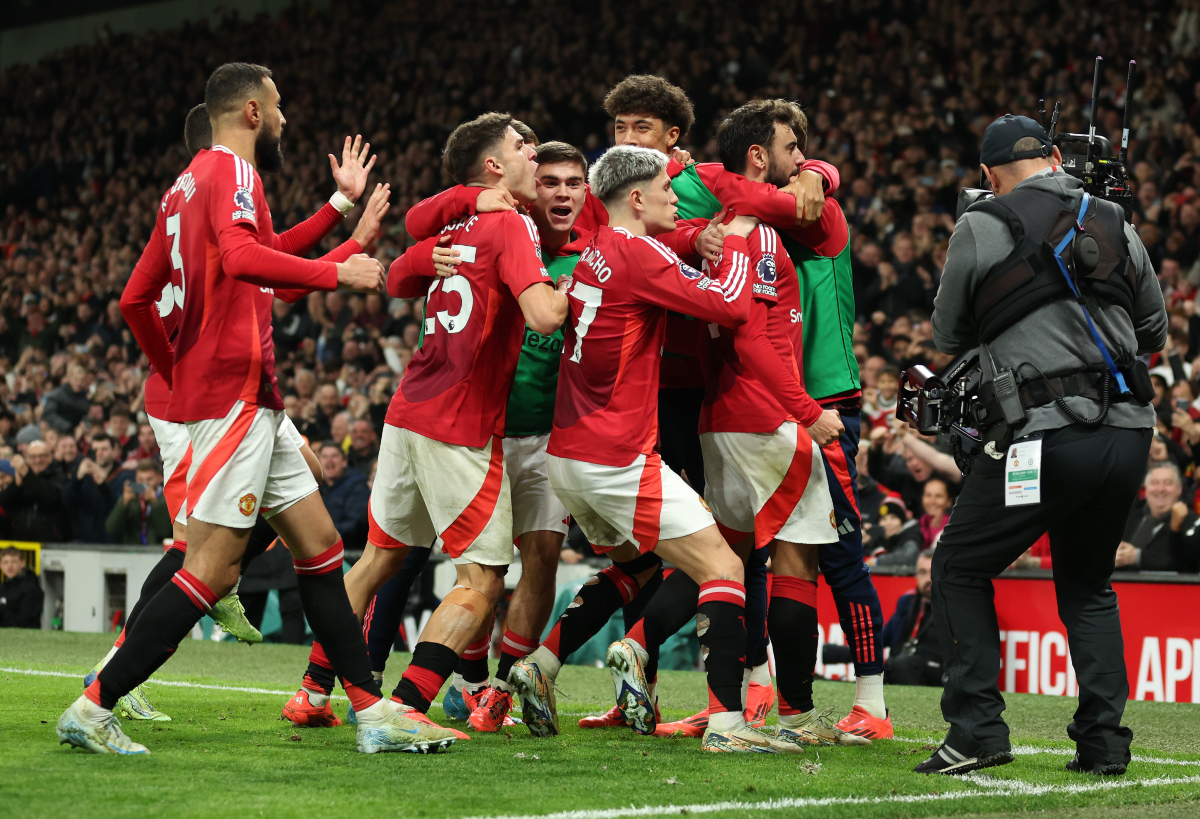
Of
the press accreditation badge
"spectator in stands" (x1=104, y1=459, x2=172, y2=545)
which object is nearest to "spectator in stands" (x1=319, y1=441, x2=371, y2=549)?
"spectator in stands" (x1=104, y1=459, x2=172, y2=545)

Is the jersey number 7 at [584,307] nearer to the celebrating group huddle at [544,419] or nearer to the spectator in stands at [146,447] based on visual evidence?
the celebrating group huddle at [544,419]

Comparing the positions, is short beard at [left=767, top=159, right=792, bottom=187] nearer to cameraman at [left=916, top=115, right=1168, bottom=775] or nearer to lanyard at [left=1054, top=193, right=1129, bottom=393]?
cameraman at [left=916, top=115, right=1168, bottom=775]

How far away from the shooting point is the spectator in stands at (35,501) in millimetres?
14266

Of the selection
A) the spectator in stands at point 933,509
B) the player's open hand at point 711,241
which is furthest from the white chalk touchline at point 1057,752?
the spectator in stands at point 933,509

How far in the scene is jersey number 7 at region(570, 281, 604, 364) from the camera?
16.4 feet

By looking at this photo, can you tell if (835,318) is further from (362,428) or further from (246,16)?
(246,16)

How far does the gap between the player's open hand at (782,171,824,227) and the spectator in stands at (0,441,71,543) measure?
36.5ft

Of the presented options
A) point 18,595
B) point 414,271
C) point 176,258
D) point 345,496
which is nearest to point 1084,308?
point 414,271

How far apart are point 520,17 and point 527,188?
18028 millimetres

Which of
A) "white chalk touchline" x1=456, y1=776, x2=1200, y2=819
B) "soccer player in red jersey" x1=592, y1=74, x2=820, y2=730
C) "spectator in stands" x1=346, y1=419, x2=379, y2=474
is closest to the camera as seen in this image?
"white chalk touchline" x1=456, y1=776, x2=1200, y2=819

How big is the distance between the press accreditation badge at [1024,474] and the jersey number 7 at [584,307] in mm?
1553

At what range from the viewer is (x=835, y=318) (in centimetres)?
577

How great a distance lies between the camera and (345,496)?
11.9 m

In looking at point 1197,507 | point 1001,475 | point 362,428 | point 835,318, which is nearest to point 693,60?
point 362,428
